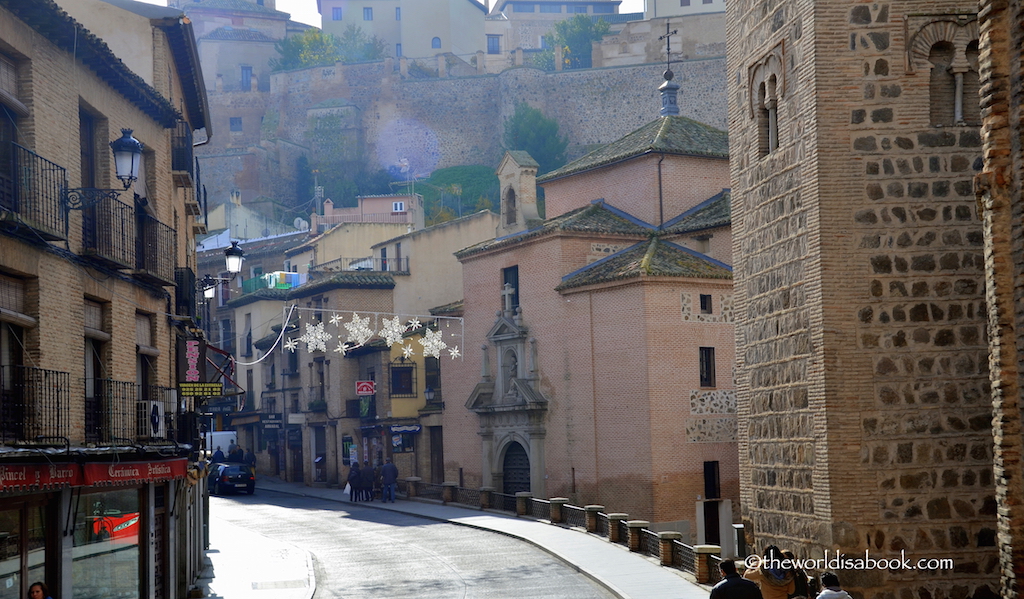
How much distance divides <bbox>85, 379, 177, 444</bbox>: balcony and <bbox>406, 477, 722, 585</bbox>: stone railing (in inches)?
360

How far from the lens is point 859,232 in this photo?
49.6ft

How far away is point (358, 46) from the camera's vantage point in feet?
344

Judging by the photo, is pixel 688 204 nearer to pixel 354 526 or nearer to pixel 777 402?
pixel 354 526

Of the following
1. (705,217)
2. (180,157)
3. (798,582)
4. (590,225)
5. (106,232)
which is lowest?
(798,582)

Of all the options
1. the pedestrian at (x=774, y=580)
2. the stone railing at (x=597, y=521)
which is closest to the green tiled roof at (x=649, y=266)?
the stone railing at (x=597, y=521)

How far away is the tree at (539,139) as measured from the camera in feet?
286

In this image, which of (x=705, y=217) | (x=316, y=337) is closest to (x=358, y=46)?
(x=316, y=337)

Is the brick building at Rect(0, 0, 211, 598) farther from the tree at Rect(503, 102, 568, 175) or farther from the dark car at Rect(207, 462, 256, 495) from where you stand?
the tree at Rect(503, 102, 568, 175)

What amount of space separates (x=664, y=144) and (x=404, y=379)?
1343cm

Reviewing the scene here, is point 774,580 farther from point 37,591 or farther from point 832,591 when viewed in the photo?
point 37,591

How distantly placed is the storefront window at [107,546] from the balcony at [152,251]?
3.35 metres

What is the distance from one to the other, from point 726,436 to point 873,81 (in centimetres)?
1896

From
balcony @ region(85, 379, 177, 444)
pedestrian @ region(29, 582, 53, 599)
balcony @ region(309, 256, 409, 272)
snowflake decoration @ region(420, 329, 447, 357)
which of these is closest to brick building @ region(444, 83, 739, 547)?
snowflake decoration @ region(420, 329, 447, 357)

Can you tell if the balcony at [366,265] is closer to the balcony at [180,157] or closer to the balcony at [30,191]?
the balcony at [180,157]
